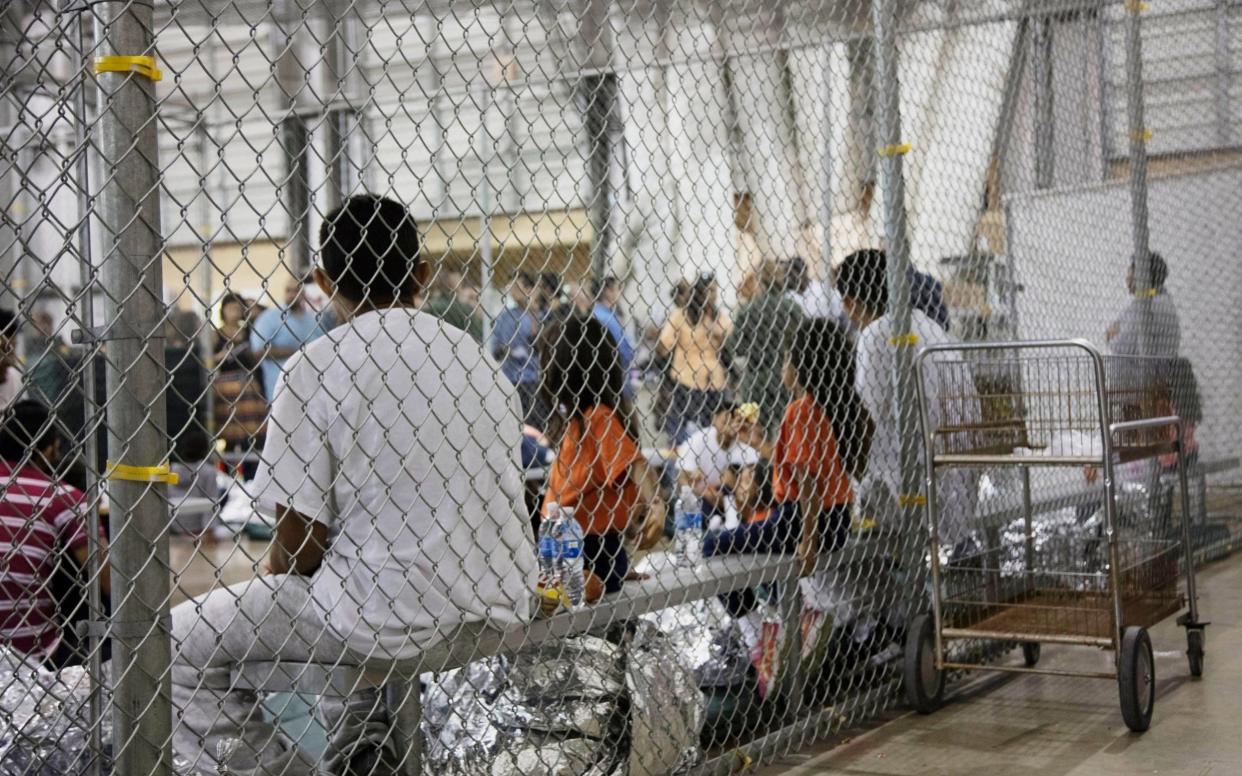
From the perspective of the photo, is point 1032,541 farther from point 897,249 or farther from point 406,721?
point 406,721

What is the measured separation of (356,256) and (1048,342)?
2219 mm

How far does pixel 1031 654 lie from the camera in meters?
5.31

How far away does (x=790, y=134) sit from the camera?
25.4ft

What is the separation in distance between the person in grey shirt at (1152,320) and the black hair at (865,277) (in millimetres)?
2107

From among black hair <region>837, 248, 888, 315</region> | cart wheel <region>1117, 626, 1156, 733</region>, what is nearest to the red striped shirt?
black hair <region>837, 248, 888, 315</region>

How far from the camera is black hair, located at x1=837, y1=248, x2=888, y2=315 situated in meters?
5.12

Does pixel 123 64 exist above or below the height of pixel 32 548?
above

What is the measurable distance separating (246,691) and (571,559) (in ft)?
3.26

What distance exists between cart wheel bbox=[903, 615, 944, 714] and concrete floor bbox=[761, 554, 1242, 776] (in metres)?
0.06

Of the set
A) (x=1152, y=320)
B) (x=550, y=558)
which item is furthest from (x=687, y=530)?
(x=1152, y=320)

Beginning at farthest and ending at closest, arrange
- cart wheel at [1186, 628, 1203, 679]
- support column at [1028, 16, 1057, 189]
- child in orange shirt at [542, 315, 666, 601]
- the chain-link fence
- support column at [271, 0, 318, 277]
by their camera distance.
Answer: support column at [1028, 16, 1057, 189] → support column at [271, 0, 318, 277] → cart wheel at [1186, 628, 1203, 679] → child in orange shirt at [542, 315, 666, 601] → the chain-link fence

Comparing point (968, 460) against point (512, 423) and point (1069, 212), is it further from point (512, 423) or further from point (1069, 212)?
point (1069, 212)

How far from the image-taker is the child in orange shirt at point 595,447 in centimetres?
411

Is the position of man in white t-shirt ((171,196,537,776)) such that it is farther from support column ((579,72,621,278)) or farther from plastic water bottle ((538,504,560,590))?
support column ((579,72,621,278))
